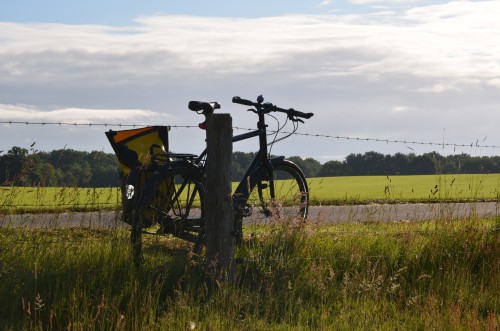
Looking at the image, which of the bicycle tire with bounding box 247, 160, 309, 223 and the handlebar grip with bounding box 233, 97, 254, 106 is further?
the handlebar grip with bounding box 233, 97, 254, 106

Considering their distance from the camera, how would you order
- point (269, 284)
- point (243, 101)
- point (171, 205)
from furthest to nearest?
1. point (243, 101)
2. point (171, 205)
3. point (269, 284)

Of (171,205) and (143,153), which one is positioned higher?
(143,153)

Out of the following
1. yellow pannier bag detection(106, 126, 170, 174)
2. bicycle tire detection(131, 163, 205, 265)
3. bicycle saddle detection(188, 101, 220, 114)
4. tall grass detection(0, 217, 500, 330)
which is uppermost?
bicycle saddle detection(188, 101, 220, 114)

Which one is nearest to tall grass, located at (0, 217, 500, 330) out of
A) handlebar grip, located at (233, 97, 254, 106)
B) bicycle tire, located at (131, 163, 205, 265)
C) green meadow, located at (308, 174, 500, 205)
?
bicycle tire, located at (131, 163, 205, 265)

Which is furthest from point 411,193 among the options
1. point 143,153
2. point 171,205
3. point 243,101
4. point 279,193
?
point 171,205

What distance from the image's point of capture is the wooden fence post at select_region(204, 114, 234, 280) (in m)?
8.50

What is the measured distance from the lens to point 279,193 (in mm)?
10945

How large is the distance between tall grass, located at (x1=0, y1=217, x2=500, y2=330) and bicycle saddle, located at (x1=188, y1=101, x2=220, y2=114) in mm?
1499

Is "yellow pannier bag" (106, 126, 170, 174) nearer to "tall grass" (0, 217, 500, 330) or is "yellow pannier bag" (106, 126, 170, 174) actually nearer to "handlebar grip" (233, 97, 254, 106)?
"tall grass" (0, 217, 500, 330)

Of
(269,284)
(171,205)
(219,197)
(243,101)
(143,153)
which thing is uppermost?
(243,101)

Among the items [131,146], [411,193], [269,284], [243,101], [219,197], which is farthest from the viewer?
[411,193]

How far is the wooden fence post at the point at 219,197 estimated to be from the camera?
27.9 feet

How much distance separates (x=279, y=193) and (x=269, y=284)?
2.39 meters

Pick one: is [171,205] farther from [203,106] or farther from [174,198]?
[203,106]
